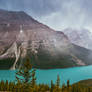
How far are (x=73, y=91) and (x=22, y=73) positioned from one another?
249 feet

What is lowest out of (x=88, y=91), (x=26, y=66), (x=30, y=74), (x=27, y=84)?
(x=88, y=91)

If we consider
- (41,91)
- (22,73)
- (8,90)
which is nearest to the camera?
(22,73)

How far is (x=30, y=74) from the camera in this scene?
907 inches

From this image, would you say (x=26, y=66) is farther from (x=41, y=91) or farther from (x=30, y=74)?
(x=41, y=91)

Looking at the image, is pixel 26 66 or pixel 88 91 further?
pixel 88 91

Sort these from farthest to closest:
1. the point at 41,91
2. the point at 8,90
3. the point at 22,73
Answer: the point at 8,90 < the point at 41,91 < the point at 22,73

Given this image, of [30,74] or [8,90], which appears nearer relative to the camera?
[30,74]

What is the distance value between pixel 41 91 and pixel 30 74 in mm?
61360

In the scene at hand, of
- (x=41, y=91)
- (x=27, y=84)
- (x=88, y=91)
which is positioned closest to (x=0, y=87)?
(x=41, y=91)

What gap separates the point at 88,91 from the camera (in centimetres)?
9012

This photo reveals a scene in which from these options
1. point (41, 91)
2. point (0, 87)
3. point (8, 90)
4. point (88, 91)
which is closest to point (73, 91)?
point (88, 91)

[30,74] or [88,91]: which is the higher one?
[30,74]

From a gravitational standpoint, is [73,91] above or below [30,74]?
below

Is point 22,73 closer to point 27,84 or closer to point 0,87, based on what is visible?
point 27,84
